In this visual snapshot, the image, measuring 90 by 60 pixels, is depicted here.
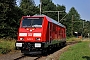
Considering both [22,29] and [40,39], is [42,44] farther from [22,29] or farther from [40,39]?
[22,29]

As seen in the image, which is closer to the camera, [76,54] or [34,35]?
[34,35]

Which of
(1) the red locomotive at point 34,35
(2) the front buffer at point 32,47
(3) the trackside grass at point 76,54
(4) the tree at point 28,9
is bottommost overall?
(3) the trackside grass at point 76,54

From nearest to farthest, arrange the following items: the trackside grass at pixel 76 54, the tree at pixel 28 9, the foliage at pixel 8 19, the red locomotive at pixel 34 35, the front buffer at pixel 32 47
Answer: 1. the trackside grass at pixel 76 54
2. the front buffer at pixel 32 47
3. the red locomotive at pixel 34 35
4. the foliage at pixel 8 19
5. the tree at pixel 28 9

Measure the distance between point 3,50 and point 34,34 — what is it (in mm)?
3567

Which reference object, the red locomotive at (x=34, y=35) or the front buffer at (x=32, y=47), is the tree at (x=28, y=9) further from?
the front buffer at (x=32, y=47)

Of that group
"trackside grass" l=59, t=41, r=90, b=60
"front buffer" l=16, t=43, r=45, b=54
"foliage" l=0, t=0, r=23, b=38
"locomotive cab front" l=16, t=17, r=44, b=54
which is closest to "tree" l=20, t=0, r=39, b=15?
"foliage" l=0, t=0, r=23, b=38

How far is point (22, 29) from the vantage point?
62.8ft

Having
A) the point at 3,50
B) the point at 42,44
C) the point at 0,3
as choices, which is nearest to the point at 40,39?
the point at 42,44

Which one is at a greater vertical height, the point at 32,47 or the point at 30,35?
the point at 30,35

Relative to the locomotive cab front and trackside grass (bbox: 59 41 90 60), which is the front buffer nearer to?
the locomotive cab front

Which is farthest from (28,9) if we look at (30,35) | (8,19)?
(30,35)

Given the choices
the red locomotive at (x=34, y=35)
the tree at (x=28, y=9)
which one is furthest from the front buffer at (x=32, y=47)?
the tree at (x=28, y=9)

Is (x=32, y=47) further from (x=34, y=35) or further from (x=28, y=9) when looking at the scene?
(x=28, y=9)

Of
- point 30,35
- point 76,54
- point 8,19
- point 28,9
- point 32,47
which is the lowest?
point 76,54
